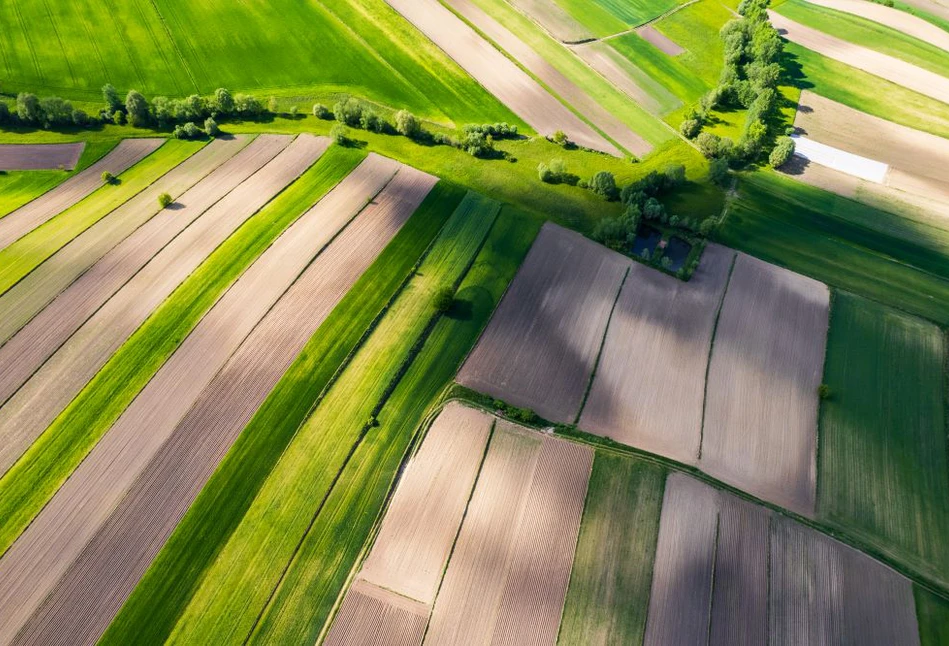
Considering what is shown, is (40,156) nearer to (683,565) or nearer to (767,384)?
(683,565)

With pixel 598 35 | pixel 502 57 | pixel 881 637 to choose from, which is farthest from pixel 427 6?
pixel 881 637

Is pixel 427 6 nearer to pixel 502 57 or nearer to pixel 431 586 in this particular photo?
pixel 502 57

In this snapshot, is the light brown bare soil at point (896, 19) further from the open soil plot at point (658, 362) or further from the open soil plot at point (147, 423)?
the open soil plot at point (147, 423)

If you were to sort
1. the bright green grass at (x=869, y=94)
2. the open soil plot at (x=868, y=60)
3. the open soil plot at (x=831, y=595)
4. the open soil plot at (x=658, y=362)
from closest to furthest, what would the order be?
the open soil plot at (x=831, y=595) < the open soil plot at (x=658, y=362) < the bright green grass at (x=869, y=94) < the open soil plot at (x=868, y=60)

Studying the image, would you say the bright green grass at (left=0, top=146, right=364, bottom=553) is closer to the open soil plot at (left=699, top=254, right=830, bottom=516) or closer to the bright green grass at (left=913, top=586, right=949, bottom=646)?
the open soil plot at (left=699, top=254, right=830, bottom=516)

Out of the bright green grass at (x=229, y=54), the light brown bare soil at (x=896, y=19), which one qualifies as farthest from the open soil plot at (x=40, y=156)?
the light brown bare soil at (x=896, y=19)

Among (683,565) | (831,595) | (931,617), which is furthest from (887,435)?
(683,565)
